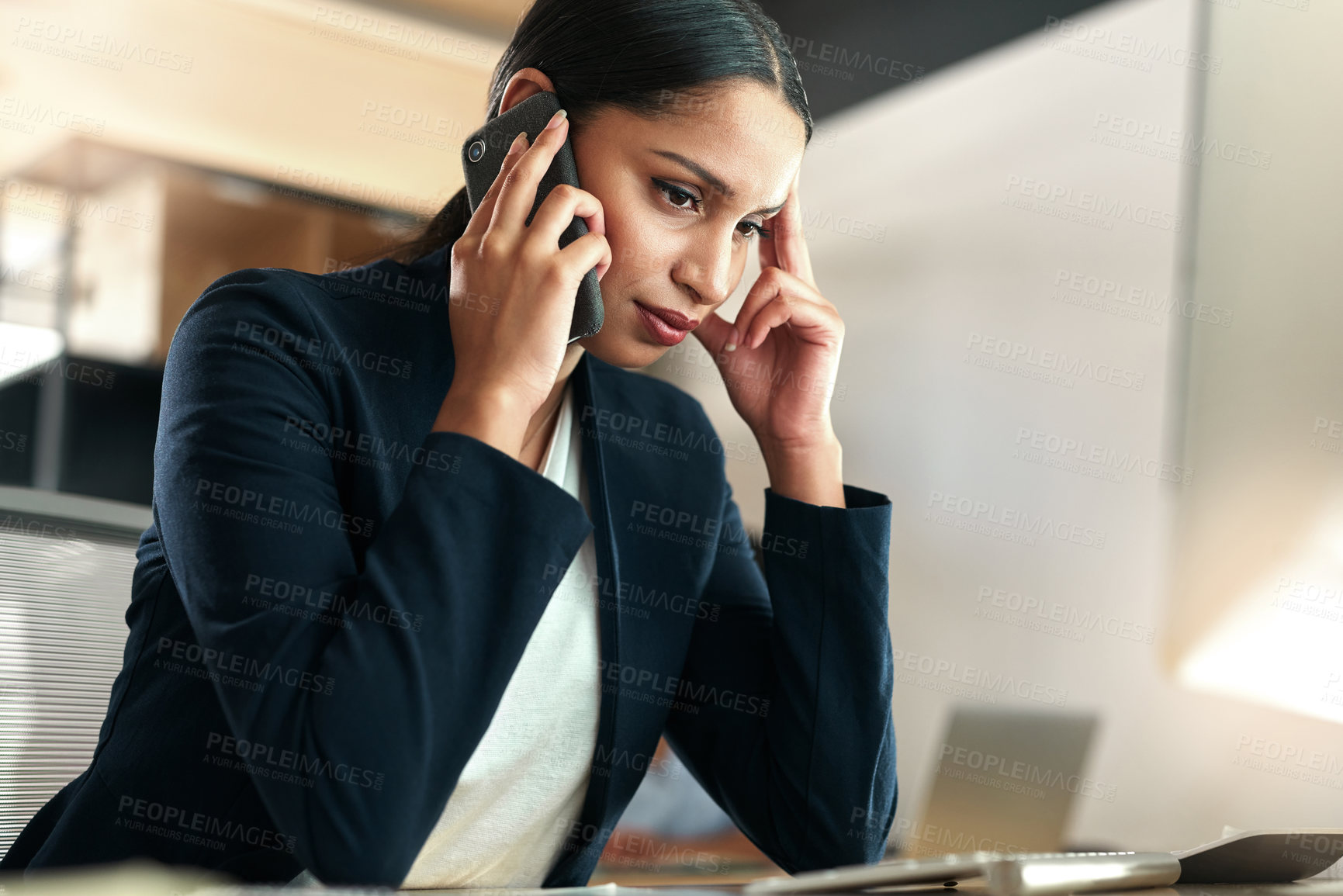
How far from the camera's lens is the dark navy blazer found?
782 millimetres

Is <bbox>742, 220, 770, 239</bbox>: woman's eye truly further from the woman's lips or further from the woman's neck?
the woman's neck

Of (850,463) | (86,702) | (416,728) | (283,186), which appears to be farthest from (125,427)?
(416,728)

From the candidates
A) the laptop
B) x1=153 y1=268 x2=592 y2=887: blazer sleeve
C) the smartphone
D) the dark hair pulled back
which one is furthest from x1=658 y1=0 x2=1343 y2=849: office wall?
x1=153 y1=268 x2=592 y2=887: blazer sleeve

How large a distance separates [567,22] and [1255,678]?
7.07ft

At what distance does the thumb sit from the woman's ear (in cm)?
34

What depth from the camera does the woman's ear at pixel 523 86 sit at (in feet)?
3.74

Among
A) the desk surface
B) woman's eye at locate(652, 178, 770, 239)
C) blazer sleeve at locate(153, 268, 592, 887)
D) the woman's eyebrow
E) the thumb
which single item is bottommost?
the desk surface

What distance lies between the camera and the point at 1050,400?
292 centimetres

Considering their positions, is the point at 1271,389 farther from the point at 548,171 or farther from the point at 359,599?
the point at 359,599

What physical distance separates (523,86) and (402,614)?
663mm

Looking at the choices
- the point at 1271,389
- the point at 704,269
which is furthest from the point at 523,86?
the point at 1271,389

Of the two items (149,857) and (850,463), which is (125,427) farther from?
(149,857)

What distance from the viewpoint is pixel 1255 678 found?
2340 millimetres

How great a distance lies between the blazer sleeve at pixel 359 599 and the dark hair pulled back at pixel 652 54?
1.49 feet
